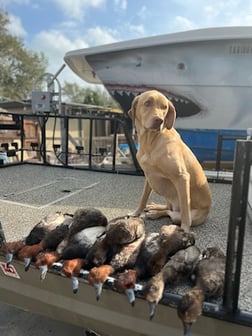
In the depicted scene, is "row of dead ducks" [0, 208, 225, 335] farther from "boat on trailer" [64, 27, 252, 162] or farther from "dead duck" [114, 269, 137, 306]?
"boat on trailer" [64, 27, 252, 162]

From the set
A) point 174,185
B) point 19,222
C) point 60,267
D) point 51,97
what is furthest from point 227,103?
point 60,267

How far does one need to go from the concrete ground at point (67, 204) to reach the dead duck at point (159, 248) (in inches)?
13.3

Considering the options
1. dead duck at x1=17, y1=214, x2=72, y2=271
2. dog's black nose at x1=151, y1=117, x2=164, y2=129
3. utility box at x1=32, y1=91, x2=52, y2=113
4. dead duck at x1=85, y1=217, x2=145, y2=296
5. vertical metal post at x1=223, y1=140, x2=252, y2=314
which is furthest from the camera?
utility box at x1=32, y1=91, x2=52, y2=113

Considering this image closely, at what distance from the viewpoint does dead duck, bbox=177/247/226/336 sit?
1.18 metres

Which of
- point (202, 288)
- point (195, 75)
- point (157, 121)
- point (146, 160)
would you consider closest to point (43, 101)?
point (195, 75)

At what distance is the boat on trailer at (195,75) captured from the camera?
5320 millimetres

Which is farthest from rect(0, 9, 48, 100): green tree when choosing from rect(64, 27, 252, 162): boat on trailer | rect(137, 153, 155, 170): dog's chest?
rect(137, 153, 155, 170): dog's chest

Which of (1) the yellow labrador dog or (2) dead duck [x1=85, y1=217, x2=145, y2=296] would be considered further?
(1) the yellow labrador dog

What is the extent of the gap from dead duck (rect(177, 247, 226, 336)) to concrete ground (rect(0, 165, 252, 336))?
14 centimetres

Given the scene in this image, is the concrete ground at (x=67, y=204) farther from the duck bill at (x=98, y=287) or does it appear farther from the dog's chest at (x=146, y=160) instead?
the duck bill at (x=98, y=287)

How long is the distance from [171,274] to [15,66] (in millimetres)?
28719

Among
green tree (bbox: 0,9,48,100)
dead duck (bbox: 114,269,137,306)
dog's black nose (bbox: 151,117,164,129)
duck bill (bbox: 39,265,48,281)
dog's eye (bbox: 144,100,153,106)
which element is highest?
green tree (bbox: 0,9,48,100)

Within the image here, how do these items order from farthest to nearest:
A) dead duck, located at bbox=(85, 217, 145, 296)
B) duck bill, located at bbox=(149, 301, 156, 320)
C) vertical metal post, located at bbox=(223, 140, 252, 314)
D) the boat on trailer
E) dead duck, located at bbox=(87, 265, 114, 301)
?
the boat on trailer, dead duck, located at bbox=(85, 217, 145, 296), dead duck, located at bbox=(87, 265, 114, 301), duck bill, located at bbox=(149, 301, 156, 320), vertical metal post, located at bbox=(223, 140, 252, 314)


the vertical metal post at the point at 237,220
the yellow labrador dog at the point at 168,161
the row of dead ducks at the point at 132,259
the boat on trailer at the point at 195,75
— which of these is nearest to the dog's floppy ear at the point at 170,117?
the yellow labrador dog at the point at 168,161
